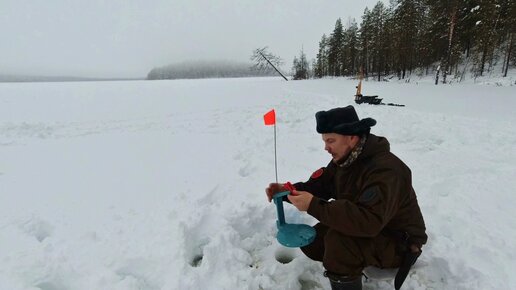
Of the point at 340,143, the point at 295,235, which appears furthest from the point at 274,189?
the point at 340,143

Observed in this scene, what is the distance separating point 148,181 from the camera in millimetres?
4840

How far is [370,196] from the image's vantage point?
2115 mm

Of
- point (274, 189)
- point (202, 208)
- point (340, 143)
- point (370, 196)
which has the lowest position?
point (202, 208)

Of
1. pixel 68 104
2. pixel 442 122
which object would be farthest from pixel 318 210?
pixel 68 104


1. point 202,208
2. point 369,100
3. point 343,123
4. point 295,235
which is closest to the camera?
point 343,123

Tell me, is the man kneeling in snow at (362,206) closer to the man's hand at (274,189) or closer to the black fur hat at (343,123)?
the black fur hat at (343,123)

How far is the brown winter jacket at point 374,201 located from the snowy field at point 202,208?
0.77m

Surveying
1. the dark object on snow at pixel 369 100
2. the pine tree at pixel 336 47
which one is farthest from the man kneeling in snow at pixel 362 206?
the pine tree at pixel 336 47

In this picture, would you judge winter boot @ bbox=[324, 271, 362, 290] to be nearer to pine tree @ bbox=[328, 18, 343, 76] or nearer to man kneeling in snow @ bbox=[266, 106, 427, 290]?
man kneeling in snow @ bbox=[266, 106, 427, 290]

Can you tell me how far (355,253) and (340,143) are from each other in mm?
845

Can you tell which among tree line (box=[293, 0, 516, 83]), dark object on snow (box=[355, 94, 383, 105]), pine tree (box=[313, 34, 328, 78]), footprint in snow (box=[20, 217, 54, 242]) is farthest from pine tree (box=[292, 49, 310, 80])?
footprint in snow (box=[20, 217, 54, 242])

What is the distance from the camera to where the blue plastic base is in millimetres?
2736

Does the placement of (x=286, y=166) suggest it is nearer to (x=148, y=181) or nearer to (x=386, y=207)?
(x=148, y=181)

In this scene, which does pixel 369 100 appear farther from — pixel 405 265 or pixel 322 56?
pixel 322 56
